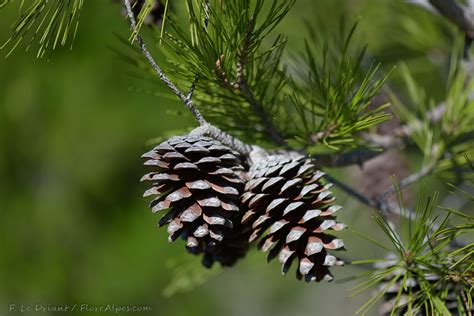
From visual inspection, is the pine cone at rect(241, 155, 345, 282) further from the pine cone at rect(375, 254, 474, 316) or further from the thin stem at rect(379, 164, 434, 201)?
the thin stem at rect(379, 164, 434, 201)

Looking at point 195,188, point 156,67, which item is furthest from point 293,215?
point 156,67

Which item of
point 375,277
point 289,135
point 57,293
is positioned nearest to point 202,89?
point 289,135

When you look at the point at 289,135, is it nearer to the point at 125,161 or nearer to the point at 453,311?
the point at 453,311

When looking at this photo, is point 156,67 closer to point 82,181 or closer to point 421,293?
point 421,293

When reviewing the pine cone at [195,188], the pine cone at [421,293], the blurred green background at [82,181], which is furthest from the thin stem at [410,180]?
the blurred green background at [82,181]

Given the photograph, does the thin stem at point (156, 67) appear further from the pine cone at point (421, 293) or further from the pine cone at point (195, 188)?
the pine cone at point (421, 293)

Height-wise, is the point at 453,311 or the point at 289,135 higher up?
the point at 289,135
